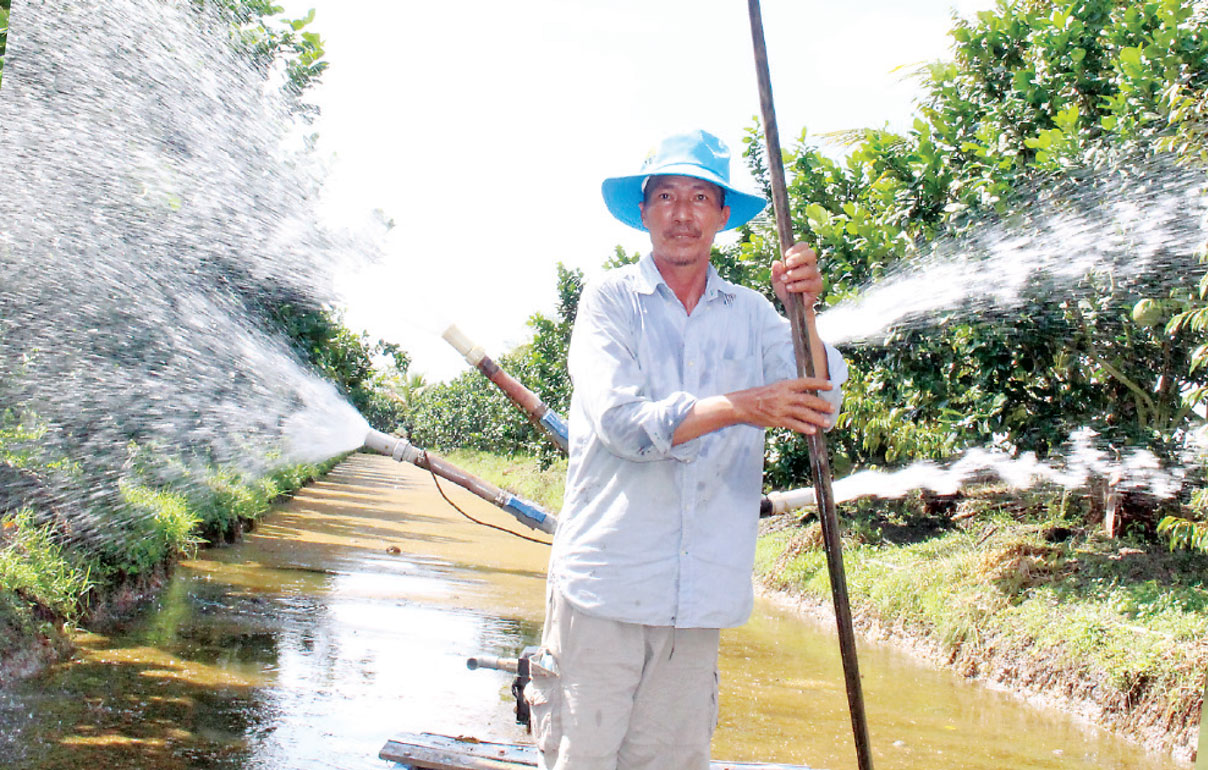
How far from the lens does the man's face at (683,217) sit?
2191 millimetres

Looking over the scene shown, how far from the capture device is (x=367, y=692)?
5.20 m

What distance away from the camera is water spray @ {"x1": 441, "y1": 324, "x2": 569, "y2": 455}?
3.05 metres

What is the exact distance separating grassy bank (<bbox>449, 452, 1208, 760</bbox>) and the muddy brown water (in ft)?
0.72

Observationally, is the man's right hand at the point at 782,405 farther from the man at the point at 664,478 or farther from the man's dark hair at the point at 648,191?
the man's dark hair at the point at 648,191

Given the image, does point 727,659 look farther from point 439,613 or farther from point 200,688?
point 200,688

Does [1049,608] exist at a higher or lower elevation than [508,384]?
lower

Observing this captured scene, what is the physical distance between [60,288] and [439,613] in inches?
139

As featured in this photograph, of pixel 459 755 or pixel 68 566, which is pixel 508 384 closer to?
pixel 459 755

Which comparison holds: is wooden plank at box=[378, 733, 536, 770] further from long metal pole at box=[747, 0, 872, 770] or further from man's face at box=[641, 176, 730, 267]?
man's face at box=[641, 176, 730, 267]

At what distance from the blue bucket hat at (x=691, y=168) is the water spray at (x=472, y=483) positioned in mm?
1121

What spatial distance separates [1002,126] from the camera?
267 inches

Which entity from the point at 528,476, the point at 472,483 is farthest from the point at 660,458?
the point at 528,476

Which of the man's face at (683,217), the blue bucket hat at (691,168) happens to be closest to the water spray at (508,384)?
the blue bucket hat at (691,168)

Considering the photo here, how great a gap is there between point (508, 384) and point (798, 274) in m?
1.31
